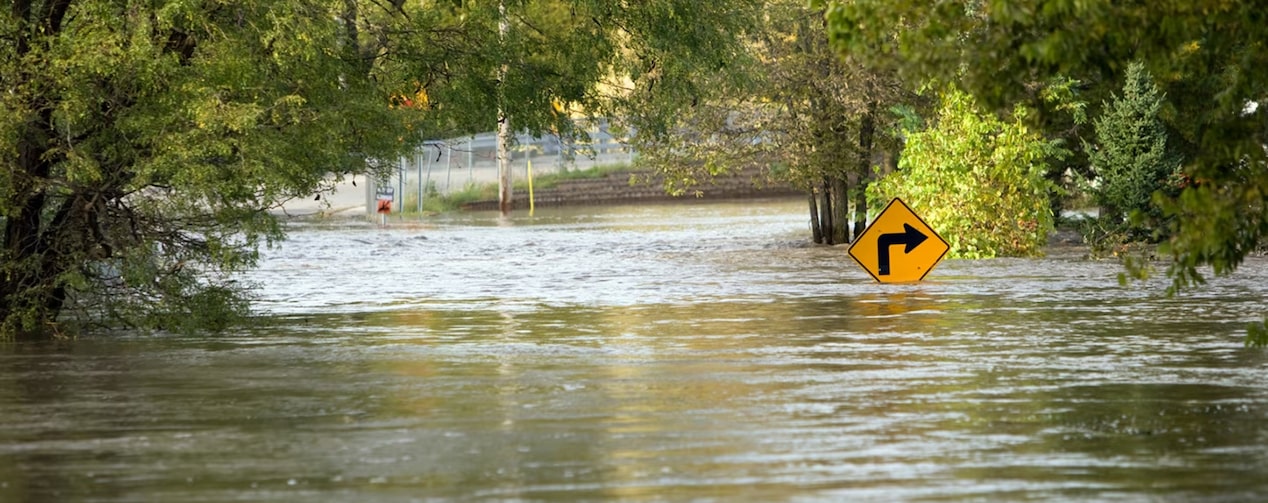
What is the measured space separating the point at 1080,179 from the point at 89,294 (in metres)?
22.2

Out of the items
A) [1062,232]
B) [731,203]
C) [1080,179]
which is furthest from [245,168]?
[731,203]

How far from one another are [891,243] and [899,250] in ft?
0.69

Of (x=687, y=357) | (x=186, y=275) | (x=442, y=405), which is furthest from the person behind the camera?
(x=186, y=275)

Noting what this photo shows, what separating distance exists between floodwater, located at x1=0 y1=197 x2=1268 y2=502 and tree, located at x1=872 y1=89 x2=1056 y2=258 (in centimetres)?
589

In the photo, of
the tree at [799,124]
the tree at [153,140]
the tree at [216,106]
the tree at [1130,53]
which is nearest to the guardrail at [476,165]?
the tree at [799,124]

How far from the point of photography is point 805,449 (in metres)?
12.1

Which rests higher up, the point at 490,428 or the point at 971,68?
the point at 971,68

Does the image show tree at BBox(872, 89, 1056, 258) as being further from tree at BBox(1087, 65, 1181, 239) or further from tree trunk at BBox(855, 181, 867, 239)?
tree trunk at BBox(855, 181, 867, 239)

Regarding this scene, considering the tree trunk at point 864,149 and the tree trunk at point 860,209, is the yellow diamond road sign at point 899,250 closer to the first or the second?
the tree trunk at point 864,149

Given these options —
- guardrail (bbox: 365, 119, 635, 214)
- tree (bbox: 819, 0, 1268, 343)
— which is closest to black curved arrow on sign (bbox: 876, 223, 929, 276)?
tree (bbox: 819, 0, 1268, 343)

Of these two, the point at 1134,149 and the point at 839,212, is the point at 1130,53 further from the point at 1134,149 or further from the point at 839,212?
the point at 839,212

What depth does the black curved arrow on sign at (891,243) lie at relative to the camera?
26.8 m

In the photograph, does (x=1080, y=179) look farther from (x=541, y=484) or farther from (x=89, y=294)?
(x=541, y=484)

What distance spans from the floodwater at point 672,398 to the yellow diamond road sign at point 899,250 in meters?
0.26
